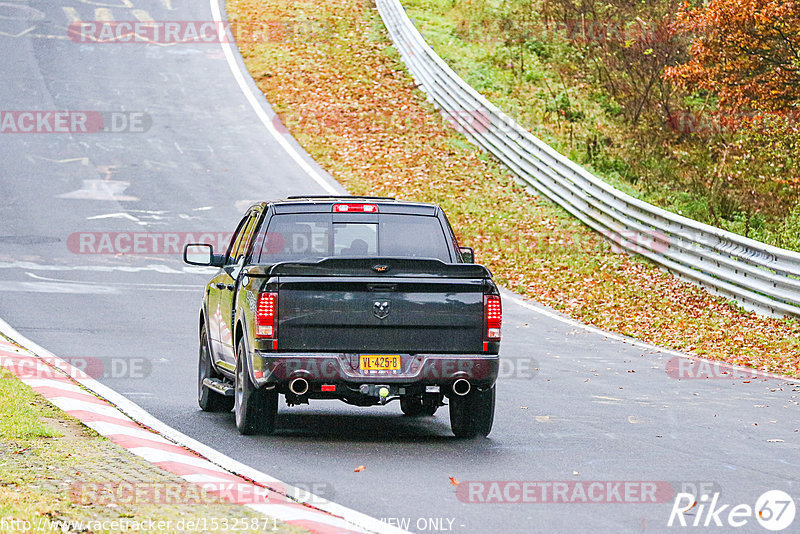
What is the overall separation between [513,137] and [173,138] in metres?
8.74

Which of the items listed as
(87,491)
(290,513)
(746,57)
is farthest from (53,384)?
(746,57)

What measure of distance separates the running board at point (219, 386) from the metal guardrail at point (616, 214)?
961 centimetres

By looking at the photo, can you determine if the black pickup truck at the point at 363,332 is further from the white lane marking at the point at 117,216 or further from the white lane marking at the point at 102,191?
the white lane marking at the point at 102,191

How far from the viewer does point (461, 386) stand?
31.5 feet

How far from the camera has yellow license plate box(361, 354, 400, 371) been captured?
945 centimetres

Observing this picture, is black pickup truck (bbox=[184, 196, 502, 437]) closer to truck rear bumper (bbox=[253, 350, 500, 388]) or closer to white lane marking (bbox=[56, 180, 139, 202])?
truck rear bumper (bbox=[253, 350, 500, 388])

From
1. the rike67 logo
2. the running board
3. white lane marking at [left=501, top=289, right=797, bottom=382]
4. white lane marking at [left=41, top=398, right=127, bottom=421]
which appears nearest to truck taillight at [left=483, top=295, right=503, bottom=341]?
the rike67 logo

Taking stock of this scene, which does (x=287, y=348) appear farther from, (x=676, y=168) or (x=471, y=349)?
(x=676, y=168)

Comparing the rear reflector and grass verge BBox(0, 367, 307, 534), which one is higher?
the rear reflector

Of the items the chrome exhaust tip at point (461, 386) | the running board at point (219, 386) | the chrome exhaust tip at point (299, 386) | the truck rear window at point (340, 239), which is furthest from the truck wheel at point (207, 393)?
the chrome exhaust tip at point (461, 386)

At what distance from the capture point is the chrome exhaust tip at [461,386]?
31.4 ft

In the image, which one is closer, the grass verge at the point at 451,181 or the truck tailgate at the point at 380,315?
the truck tailgate at the point at 380,315

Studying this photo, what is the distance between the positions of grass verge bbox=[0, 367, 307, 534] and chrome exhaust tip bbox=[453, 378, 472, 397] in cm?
257

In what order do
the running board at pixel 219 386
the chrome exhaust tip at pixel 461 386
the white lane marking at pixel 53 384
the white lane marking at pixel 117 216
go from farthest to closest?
1. the white lane marking at pixel 117 216
2. the white lane marking at pixel 53 384
3. the running board at pixel 219 386
4. the chrome exhaust tip at pixel 461 386
